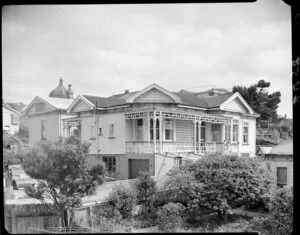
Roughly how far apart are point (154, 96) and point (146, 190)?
6.52 feet

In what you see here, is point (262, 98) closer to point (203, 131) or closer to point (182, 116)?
point (203, 131)

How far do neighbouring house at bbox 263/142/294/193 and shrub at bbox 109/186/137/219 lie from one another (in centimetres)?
284

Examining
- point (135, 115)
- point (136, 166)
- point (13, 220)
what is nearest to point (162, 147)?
point (136, 166)

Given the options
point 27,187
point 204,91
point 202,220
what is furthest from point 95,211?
point 204,91

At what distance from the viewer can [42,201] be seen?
394 cm

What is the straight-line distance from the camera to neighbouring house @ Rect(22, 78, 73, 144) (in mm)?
4379

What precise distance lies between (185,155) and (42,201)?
311 centimetres

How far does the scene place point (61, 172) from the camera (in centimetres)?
380

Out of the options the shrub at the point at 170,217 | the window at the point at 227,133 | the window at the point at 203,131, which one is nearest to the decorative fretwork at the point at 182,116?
the window at the point at 227,133

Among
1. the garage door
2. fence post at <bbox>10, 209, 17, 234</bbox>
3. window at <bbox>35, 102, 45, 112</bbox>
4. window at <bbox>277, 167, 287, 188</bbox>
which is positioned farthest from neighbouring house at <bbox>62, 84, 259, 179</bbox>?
fence post at <bbox>10, 209, 17, 234</bbox>

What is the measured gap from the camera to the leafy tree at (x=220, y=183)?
4.69 metres

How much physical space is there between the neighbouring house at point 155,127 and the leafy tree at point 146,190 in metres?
0.61

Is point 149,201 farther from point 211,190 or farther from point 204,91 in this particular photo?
point 204,91

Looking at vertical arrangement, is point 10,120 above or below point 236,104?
below
